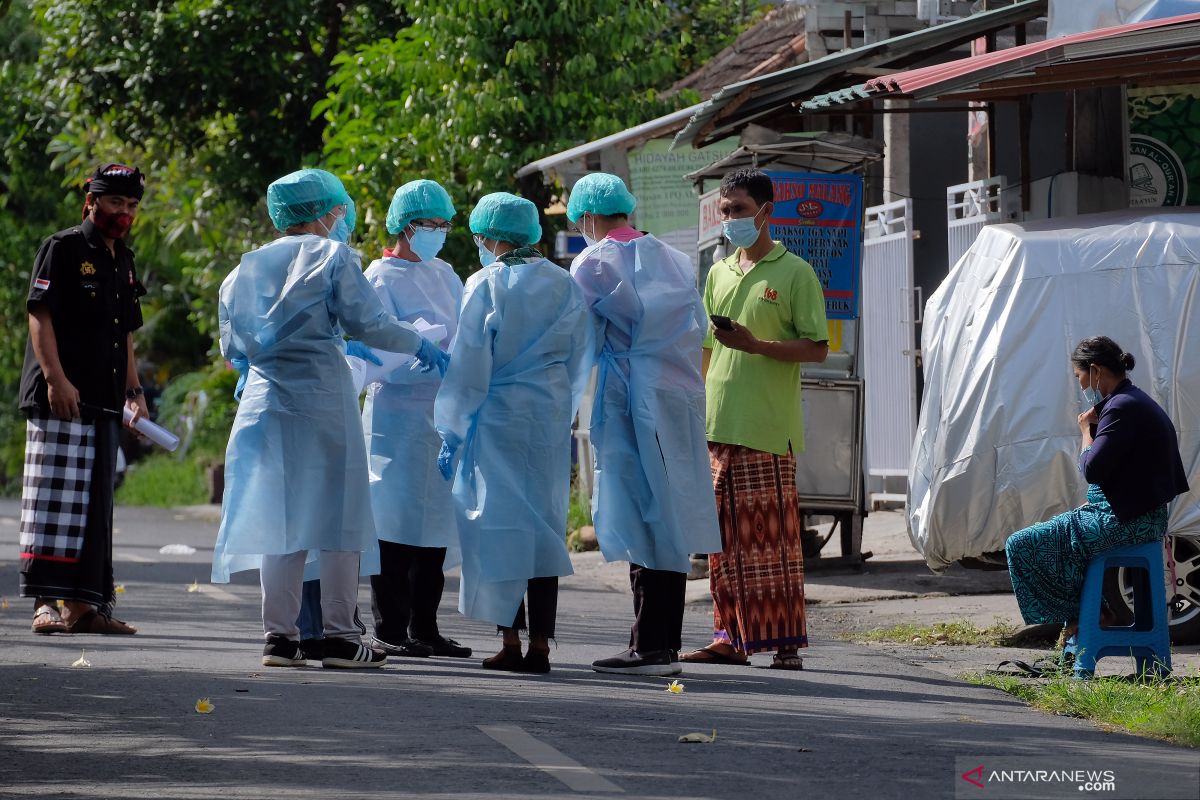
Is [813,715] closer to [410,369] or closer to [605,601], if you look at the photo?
[410,369]

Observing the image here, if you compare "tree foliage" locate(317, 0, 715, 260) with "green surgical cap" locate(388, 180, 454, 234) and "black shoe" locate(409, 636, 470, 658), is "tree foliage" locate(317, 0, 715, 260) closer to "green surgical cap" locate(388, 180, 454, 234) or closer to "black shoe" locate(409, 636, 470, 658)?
"green surgical cap" locate(388, 180, 454, 234)

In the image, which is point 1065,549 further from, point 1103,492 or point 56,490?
point 56,490

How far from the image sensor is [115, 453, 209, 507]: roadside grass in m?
26.5

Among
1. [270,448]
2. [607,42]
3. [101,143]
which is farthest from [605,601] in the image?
[101,143]

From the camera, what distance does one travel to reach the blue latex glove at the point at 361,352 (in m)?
8.12

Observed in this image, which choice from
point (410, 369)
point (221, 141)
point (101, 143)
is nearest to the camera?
point (410, 369)

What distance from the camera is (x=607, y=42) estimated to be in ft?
57.3

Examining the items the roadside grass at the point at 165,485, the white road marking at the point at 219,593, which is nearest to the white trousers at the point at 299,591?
the white road marking at the point at 219,593

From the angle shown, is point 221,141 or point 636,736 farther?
point 221,141

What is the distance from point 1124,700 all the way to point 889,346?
7.43 meters

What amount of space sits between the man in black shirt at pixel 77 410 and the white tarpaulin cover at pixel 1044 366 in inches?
146

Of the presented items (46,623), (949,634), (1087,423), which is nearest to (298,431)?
(46,623)

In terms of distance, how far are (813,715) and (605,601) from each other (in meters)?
5.13

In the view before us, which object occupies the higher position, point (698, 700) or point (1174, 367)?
point (1174, 367)
